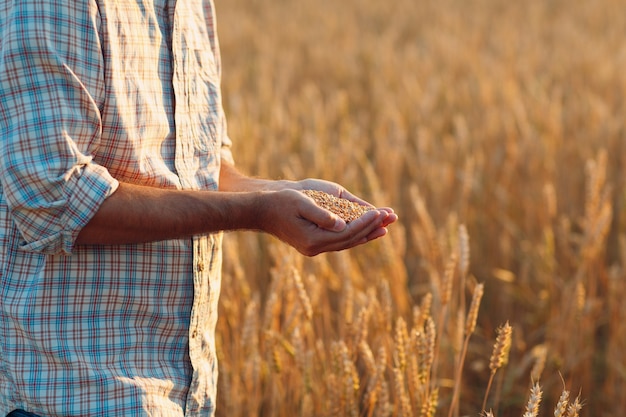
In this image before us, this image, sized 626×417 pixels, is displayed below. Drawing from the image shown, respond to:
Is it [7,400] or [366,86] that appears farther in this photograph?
[366,86]

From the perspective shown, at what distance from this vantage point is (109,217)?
1.20 meters

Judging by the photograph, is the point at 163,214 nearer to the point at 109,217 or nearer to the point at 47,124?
the point at 109,217

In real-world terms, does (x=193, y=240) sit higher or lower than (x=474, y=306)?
higher

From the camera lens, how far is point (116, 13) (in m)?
1.26

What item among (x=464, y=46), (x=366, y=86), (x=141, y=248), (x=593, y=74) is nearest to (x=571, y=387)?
(x=141, y=248)

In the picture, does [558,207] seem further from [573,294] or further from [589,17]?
[589,17]

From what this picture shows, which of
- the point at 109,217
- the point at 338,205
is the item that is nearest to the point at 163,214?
the point at 109,217

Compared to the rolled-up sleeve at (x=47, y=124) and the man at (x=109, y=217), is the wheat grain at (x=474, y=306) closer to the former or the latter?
the man at (x=109, y=217)

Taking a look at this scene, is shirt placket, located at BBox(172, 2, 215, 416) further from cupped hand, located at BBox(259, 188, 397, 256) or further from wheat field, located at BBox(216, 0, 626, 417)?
wheat field, located at BBox(216, 0, 626, 417)

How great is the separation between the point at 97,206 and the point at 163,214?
0.34ft

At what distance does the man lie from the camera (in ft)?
3.79

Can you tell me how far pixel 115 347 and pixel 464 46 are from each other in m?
5.62

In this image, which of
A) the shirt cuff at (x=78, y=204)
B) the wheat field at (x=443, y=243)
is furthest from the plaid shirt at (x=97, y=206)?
the wheat field at (x=443, y=243)

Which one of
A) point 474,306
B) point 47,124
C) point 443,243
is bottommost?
point 443,243
